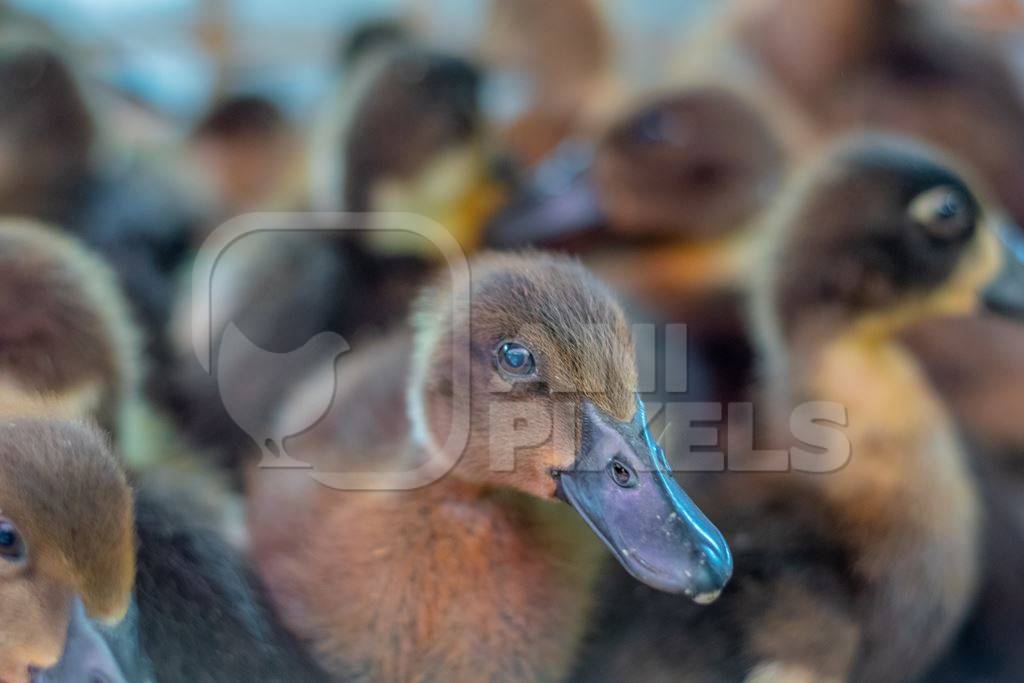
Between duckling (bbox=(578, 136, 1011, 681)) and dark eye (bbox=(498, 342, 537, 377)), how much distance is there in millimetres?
196

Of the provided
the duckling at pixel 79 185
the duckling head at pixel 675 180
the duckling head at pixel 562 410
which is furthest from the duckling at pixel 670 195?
the duckling head at pixel 562 410

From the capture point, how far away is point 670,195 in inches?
→ 63.1

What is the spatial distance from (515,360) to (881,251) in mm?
499

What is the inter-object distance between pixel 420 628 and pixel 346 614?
0.06 metres

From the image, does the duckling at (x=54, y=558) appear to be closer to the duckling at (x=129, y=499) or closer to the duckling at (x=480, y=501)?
the duckling at (x=129, y=499)

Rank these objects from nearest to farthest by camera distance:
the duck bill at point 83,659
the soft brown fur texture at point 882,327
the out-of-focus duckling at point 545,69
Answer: the duck bill at point 83,659 < the soft brown fur texture at point 882,327 < the out-of-focus duckling at point 545,69

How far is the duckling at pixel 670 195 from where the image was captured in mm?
1499

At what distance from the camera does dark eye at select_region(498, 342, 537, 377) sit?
83 cm

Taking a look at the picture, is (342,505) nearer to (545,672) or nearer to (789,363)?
(545,672)

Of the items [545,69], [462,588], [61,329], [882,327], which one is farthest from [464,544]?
[545,69]

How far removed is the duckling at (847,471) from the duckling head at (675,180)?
255 millimetres

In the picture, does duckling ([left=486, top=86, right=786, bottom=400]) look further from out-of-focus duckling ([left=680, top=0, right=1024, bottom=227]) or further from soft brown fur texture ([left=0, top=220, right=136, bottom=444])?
soft brown fur texture ([left=0, top=220, right=136, bottom=444])

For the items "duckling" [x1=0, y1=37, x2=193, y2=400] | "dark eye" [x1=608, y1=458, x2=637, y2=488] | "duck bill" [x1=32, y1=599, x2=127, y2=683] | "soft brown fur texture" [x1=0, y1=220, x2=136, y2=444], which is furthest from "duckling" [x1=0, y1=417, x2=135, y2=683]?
"duckling" [x1=0, y1=37, x2=193, y2=400]

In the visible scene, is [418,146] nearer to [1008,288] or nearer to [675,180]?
[675,180]
